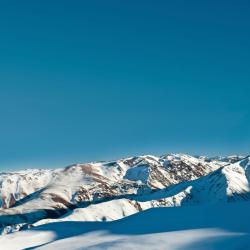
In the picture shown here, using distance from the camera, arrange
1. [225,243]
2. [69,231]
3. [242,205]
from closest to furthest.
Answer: [225,243]
[242,205]
[69,231]

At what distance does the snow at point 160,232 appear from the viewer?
1566 inches

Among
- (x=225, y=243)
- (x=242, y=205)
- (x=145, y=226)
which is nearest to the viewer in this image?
(x=225, y=243)

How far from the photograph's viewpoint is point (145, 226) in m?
54.4

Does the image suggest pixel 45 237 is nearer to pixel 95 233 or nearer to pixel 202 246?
pixel 95 233

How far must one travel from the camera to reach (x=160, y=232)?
4775 cm

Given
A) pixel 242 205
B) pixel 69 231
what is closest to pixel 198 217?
pixel 242 205

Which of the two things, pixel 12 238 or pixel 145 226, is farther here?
pixel 12 238

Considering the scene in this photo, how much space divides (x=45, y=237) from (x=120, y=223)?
30.1ft

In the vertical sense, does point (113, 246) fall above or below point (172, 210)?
below

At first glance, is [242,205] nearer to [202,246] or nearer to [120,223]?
[120,223]

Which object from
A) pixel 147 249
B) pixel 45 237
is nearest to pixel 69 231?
pixel 45 237

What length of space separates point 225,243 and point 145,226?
17342 mm

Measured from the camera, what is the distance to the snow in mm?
39781

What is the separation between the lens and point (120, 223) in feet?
194
